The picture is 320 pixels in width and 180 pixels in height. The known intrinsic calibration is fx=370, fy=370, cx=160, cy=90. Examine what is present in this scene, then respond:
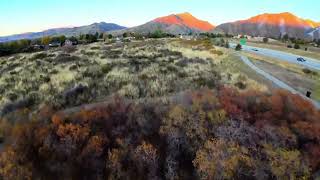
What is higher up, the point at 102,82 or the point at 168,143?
the point at 102,82

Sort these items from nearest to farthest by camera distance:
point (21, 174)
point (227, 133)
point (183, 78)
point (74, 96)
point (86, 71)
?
point (21, 174)
point (227, 133)
point (74, 96)
point (183, 78)
point (86, 71)

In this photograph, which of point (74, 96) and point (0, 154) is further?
point (74, 96)

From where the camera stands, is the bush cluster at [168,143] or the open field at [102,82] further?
the open field at [102,82]

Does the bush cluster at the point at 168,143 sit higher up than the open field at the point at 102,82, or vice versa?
the open field at the point at 102,82

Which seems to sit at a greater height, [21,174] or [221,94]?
[221,94]

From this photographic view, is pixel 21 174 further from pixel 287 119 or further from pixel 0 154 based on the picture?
pixel 287 119

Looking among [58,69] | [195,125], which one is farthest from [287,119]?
[58,69]

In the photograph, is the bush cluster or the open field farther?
the open field

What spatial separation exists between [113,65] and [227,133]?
746 inches

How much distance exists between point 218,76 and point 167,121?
1236 cm

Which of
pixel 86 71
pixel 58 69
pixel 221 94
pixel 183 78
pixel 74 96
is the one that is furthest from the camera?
pixel 58 69

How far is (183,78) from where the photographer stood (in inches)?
1113

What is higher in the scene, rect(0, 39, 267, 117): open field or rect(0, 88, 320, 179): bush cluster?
rect(0, 39, 267, 117): open field

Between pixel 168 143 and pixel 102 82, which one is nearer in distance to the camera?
pixel 168 143
